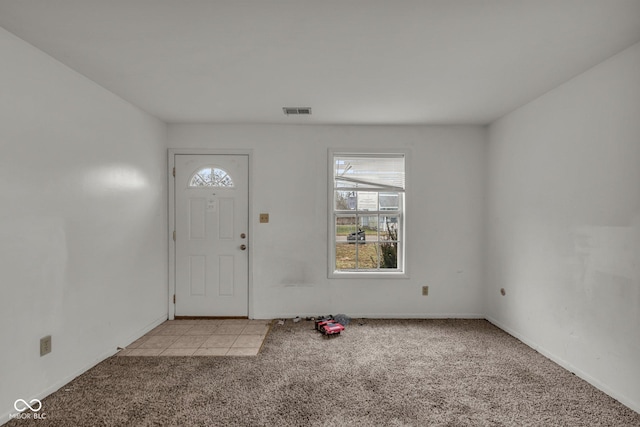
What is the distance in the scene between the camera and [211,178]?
3.67 m

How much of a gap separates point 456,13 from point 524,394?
2.56 metres

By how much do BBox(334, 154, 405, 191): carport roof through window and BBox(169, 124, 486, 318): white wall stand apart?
16 cm

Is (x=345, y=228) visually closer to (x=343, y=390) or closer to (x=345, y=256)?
(x=345, y=256)

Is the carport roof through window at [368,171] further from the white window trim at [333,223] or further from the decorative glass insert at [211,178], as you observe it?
the decorative glass insert at [211,178]

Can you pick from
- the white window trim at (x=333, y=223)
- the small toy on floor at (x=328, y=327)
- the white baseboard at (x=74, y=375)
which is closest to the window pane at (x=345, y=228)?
the white window trim at (x=333, y=223)

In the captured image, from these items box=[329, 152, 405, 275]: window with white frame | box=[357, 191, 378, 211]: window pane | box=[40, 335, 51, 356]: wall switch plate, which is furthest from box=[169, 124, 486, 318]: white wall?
box=[40, 335, 51, 356]: wall switch plate

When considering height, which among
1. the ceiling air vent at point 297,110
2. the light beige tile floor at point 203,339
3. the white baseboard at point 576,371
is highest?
the ceiling air vent at point 297,110

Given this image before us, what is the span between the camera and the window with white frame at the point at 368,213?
3.76 m

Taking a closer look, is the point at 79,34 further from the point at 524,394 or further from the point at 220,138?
the point at 524,394

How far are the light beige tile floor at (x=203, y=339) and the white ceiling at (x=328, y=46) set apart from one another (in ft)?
7.87

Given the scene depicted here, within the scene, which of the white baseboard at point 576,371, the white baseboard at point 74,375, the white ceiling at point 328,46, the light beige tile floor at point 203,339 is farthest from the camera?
the light beige tile floor at point 203,339

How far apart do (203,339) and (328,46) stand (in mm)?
2931

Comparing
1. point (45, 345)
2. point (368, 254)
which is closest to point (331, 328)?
point (368, 254)

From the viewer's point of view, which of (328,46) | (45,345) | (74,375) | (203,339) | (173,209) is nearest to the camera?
(328,46)
